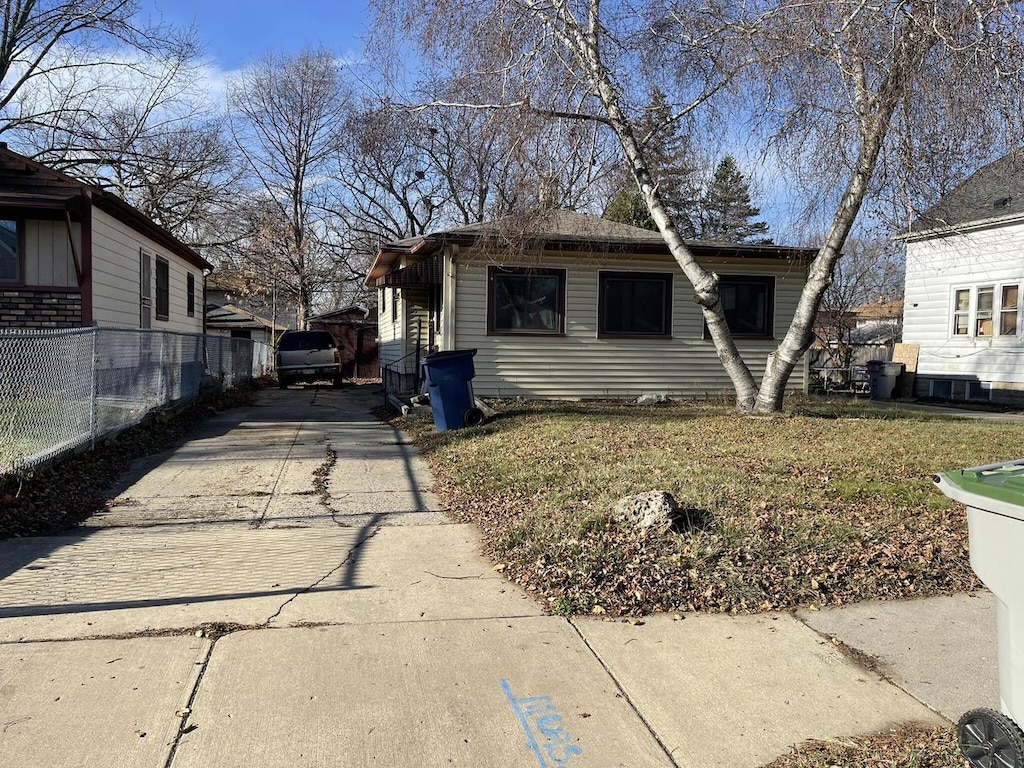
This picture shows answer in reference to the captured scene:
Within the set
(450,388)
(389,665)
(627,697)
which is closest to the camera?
(627,697)

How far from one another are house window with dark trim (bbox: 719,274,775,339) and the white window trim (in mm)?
6214

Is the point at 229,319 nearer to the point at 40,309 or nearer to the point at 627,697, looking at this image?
the point at 40,309

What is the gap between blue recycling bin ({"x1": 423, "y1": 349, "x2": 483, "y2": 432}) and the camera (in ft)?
35.0

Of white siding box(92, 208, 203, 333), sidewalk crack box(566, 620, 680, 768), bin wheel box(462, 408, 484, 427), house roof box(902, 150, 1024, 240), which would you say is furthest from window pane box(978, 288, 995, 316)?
white siding box(92, 208, 203, 333)

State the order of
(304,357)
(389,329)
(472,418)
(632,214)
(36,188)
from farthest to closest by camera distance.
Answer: (632,214) → (389,329) → (304,357) → (36,188) → (472,418)

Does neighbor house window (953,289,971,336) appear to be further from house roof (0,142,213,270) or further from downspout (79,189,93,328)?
downspout (79,189,93,328)

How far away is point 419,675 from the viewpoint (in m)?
3.62

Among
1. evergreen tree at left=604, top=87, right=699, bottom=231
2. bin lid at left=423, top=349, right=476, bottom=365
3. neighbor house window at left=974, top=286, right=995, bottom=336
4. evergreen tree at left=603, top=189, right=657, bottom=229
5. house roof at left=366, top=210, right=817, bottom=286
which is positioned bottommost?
bin lid at left=423, top=349, right=476, bottom=365

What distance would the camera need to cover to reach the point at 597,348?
15078 mm

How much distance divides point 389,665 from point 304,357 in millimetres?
19007

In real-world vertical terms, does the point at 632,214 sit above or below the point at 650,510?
above

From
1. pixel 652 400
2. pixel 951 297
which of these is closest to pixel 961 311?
pixel 951 297

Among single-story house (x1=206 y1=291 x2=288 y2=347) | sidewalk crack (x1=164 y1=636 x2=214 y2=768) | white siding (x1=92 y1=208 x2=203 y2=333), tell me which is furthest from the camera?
single-story house (x1=206 y1=291 x2=288 y2=347)

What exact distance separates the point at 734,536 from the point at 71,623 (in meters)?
4.09
